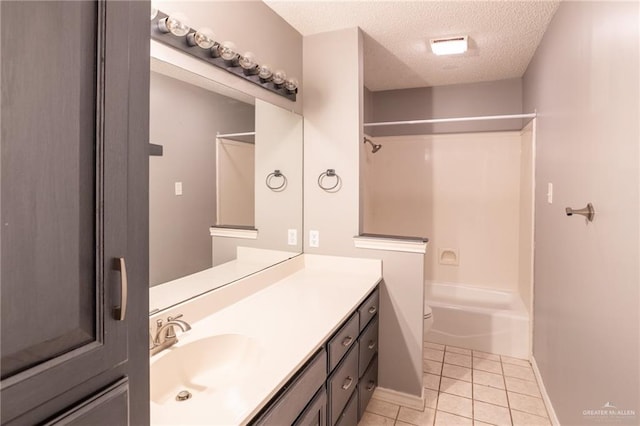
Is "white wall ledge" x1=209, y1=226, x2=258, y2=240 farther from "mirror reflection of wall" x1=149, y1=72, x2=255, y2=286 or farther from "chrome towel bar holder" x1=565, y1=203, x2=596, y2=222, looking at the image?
"chrome towel bar holder" x1=565, y1=203, x2=596, y2=222

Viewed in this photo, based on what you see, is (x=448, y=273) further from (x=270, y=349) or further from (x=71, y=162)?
(x=71, y=162)

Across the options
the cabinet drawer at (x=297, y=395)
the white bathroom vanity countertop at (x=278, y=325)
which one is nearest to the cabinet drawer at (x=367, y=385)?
the white bathroom vanity countertop at (x=278, y=325)

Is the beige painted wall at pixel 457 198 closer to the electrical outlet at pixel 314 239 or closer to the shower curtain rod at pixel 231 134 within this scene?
the electrical outlet at pixel 314 239

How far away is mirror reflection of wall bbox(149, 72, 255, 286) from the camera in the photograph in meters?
1.42

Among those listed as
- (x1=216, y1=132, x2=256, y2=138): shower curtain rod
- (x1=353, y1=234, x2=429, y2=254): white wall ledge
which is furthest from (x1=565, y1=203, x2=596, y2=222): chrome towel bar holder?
(x1=216, y1=132, x2=256, y2=138): shower curtain rod

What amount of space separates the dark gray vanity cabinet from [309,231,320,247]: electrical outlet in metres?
0.52

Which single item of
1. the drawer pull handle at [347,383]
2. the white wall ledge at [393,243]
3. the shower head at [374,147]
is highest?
the shower head at [374,147]

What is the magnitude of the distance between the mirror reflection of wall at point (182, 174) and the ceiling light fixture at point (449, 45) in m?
1.51

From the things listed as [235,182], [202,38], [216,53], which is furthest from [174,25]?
[235,182]

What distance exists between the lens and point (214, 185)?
178cm

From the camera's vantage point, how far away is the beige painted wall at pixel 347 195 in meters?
2.22

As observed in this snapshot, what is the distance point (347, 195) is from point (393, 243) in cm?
43

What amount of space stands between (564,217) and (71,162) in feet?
7.09

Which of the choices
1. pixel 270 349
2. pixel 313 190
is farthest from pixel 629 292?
pixel 313 190
